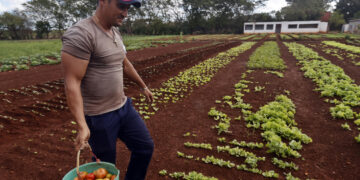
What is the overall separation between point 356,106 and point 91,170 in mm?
7406

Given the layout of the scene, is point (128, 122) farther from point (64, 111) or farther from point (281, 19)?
point (281, 19)

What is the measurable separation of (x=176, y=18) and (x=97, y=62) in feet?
268

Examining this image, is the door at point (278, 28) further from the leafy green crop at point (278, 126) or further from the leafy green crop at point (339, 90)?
the leafy green crop at point (278, 126)

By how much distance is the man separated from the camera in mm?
1858

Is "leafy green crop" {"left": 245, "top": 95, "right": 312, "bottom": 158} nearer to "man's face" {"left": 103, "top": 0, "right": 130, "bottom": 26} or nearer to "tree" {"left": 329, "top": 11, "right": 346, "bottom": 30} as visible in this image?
"man's face" {"left": 103, "top": 0, "right": 130, "bottom": 26}

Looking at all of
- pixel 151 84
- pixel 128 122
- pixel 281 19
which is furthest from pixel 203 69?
pixel 281 19

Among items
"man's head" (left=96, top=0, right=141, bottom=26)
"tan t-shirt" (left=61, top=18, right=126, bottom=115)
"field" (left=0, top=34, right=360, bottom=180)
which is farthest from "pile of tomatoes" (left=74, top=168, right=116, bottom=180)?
"field" (left=0, top=34, right=360, bottom=180)

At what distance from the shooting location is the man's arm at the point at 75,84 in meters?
1.82

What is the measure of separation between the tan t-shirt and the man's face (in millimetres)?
151

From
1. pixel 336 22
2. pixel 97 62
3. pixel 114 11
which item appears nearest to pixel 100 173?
pixel 97 62

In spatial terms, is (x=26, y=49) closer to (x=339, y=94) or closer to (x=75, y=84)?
(x=75, y=84)

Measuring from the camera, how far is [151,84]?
8.98m

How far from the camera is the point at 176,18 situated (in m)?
79.2

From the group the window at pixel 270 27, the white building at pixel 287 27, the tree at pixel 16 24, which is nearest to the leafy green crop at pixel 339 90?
the white building at pixel 287 27
